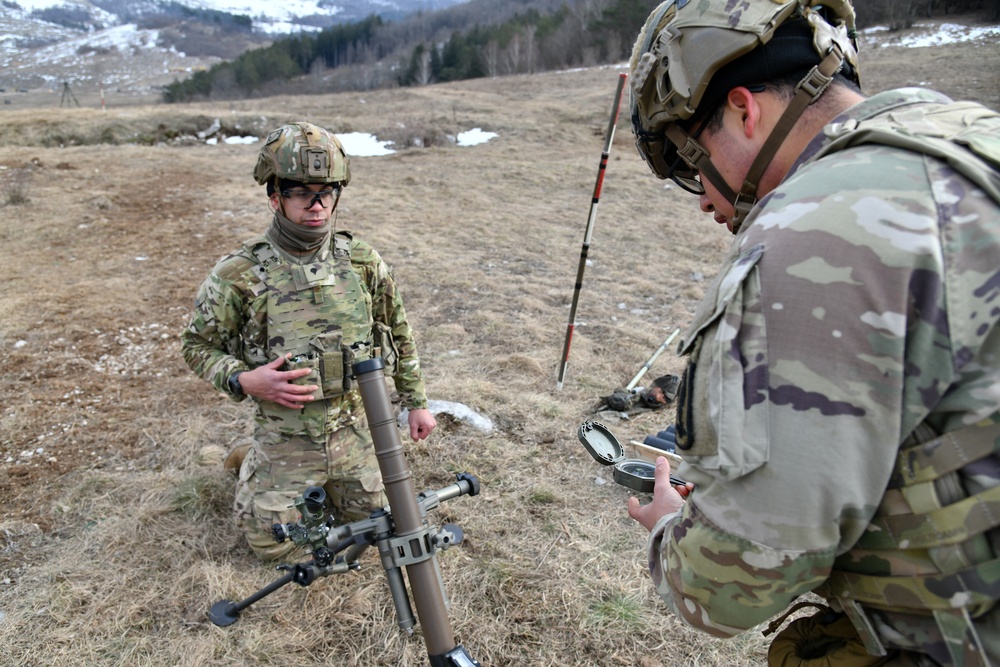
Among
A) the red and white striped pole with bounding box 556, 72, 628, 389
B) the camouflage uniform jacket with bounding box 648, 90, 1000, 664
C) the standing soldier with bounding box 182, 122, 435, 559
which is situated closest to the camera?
the camouflage uniform jacket with bounding box 648, 90, 1000, 664

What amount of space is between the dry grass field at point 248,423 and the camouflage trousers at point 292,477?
0.26 m

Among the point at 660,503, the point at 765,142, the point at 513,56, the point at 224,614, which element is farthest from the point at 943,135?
the point at 513,56

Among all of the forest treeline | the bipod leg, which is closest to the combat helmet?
the bipod leg

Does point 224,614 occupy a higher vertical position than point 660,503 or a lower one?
lower

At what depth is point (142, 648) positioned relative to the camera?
2959mm

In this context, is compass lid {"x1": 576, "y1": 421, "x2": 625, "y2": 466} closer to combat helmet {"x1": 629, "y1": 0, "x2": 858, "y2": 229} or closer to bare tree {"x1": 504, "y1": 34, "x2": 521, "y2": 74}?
combat helmet {"x1": 629, "y1": 0, "x2": 858, "y2": 229}

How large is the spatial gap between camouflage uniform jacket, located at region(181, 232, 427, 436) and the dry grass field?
911mm

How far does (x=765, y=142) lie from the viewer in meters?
1.32

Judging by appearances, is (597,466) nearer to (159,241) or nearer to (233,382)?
(233,382)

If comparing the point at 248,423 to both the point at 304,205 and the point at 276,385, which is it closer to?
the point at 276,385

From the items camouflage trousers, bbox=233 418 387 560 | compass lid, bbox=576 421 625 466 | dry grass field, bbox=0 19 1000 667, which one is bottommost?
dry grass field, bbox=0 19 1000 667

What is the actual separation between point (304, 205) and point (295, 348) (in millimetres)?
729

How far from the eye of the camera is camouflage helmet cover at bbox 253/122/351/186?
306cm

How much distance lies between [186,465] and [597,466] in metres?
2.88
